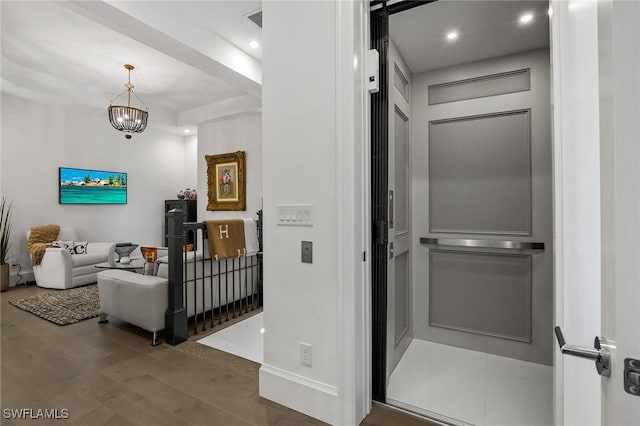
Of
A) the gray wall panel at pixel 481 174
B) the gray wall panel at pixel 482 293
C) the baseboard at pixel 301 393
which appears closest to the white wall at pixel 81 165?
the baseboard at pixel 301 393

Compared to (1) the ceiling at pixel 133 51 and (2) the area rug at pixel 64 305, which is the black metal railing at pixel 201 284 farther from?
(1) the ceiling at pixel 133 51

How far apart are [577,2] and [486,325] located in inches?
92.7

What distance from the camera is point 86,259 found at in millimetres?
4785

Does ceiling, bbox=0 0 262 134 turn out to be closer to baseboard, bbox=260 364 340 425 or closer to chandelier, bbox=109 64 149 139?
chandelier, bbox=109 64 149 139

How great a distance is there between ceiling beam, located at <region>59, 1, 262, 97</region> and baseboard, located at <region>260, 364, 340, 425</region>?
3082mm

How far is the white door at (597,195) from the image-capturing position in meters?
0.41

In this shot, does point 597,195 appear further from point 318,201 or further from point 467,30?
point 467,30

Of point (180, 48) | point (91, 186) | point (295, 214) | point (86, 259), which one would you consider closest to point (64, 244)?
point (86, 259)


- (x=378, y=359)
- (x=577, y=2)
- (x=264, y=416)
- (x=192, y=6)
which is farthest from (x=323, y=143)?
(x=192, y=6)

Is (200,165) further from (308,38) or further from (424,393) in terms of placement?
(424,393)

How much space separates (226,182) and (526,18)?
5.25m

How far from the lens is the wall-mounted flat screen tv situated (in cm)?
546

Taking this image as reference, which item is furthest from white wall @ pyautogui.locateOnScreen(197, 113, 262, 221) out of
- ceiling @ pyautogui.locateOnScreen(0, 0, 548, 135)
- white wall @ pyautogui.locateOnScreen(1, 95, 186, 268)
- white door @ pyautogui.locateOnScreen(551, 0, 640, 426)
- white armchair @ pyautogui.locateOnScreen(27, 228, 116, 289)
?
white door @ pyautogui.locateOnScreen(551, 0, 640, 426)

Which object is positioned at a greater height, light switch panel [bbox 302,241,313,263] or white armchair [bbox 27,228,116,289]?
light switch panel [bbox 302,241,313,263]
